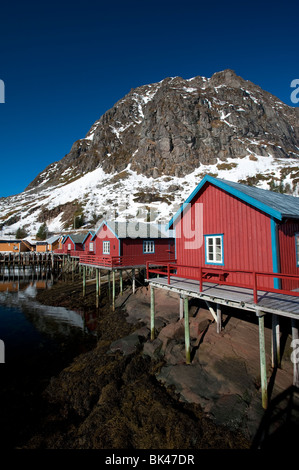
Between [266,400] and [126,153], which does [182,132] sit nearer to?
[126,153]

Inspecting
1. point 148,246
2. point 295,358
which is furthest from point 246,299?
point 148,246

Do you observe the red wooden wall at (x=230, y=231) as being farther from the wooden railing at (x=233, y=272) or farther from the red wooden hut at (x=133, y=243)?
the red wooden hut at (x=133, y=243)

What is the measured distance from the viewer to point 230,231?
10.9 m

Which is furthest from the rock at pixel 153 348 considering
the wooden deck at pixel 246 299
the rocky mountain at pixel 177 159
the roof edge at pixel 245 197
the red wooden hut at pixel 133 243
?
the rocky mountain at pixel 177 159

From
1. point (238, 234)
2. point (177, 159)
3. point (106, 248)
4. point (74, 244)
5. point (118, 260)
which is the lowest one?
point (118, 260)

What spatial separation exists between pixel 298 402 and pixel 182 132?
150 m

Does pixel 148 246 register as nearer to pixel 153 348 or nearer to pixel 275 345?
pixel 153 348

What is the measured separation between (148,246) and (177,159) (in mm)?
119109

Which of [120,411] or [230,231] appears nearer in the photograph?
[120,411]

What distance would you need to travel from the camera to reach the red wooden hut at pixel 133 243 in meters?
23.2

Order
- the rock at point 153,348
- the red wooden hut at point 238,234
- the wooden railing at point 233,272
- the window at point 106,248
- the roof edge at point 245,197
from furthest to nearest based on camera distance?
the window at point 106,248 → the rock at point 153,348 → the red wooden hut at point 238,234 → the roof edge at point 245,197 → the wooden railing at point 233,272

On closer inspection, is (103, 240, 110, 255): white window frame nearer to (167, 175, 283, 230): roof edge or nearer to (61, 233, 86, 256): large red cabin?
(167, 175, 283, 230): roof edge

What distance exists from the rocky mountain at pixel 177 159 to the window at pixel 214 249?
6959 centimetres
